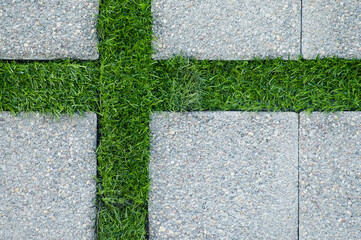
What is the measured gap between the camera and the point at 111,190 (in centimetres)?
145

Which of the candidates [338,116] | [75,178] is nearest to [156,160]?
[75,178]

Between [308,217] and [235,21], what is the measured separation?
107 cm

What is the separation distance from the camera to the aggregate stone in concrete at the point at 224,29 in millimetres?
1515

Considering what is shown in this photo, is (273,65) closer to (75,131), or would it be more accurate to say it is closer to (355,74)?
(355,74)

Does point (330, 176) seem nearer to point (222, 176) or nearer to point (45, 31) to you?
point (222, 176)

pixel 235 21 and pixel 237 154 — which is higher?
pixel 235 21

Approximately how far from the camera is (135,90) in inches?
58.3

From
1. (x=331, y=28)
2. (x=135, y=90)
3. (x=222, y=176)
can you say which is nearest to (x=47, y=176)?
(x=135, y=90)

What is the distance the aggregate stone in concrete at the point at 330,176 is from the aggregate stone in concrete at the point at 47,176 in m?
1.08

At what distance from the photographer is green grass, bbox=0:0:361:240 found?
1.46 meters

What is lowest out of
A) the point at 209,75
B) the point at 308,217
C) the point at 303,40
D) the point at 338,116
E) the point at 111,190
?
the point at 308,217

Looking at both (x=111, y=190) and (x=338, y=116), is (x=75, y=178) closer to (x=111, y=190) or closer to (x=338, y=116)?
(x=111, y=190)

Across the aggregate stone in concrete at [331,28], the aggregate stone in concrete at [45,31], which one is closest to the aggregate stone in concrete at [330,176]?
the aggregate stone in concrete at [331,28]

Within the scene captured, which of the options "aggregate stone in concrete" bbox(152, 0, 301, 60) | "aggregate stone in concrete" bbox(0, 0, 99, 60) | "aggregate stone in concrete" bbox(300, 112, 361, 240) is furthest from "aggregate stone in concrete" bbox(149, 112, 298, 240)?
"aggregate stone in concrete" bbox(0, 0, 99, 60)
